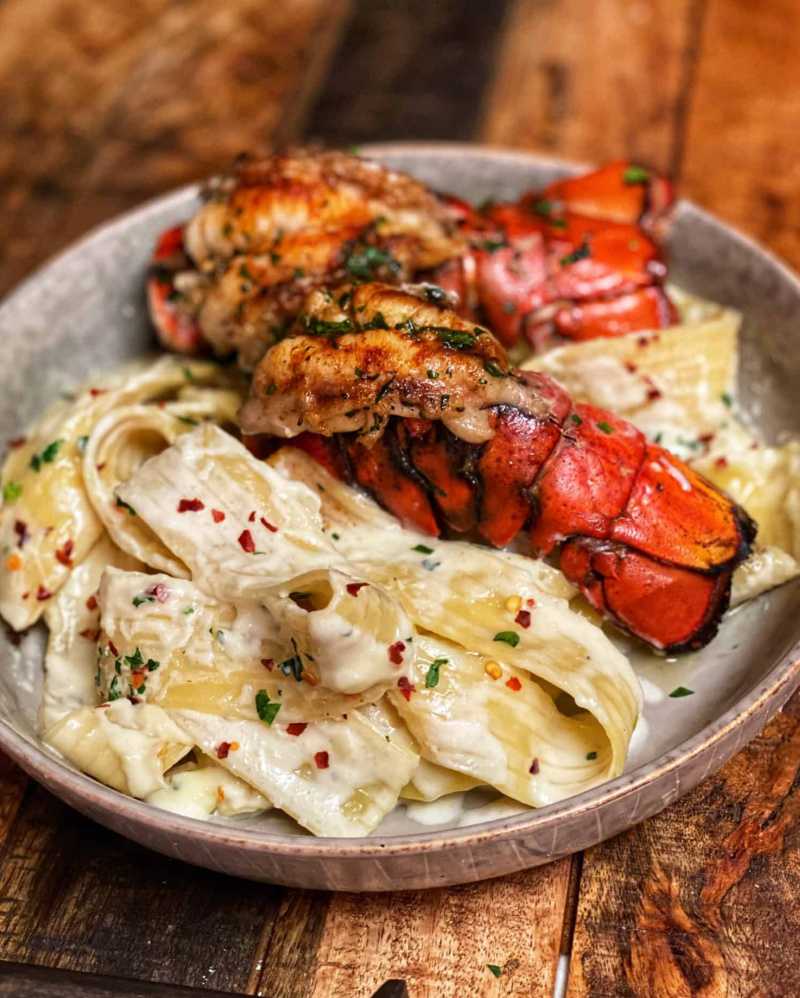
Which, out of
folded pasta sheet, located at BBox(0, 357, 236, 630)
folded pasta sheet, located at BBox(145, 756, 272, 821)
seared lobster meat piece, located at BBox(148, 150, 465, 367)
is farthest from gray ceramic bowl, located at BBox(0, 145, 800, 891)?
seared lobster meat piece, located at BBox(148, 150, 465, 367)

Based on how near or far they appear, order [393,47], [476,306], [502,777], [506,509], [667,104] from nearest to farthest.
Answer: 1. [502,777]
2. [506,509]
3. [476,306]
4. [667,104]
5. [393,47]

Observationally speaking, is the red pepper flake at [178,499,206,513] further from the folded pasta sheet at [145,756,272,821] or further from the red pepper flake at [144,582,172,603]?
the folded pasta sheet at [145,756,272,821]

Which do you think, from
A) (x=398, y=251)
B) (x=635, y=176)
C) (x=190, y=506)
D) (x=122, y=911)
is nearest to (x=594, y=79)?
(x=635, y=176)

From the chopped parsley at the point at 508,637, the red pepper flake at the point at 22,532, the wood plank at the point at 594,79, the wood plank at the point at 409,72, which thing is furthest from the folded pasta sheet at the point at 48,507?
the wood plank at the point at 594,79

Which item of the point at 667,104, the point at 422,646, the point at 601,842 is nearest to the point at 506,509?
the point at 422,646

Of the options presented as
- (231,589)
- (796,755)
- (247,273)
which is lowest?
(796,755)

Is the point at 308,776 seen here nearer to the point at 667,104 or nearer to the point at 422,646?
the point at 422,646

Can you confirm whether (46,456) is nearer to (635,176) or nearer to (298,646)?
(298,646)
